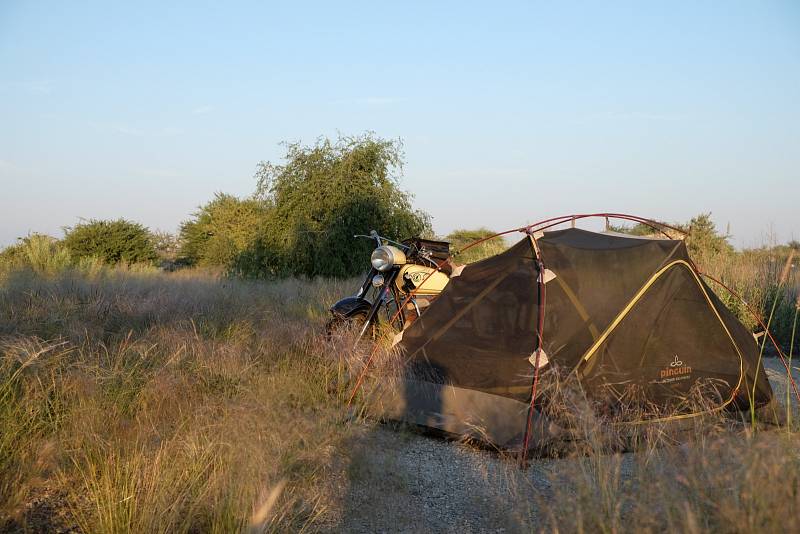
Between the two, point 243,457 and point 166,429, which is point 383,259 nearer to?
point 166,429

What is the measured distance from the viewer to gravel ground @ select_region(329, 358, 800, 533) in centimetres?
420

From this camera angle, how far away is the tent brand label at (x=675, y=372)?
20.0 ft

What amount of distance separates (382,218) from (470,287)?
11.6 m

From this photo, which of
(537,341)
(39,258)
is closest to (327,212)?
(39,258)

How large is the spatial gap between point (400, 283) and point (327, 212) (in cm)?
1026

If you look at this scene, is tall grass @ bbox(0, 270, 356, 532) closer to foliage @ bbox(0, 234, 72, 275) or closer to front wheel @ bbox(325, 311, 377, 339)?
front wheel @ bbox(325, 311, 377, 339)

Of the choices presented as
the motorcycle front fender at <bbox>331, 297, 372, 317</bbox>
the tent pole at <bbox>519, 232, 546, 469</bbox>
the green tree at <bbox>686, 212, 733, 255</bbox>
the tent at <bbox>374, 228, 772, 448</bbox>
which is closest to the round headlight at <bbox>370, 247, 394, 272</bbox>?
the motorcycle front fender at <bbox>331, 297, 372, 317</bbox>

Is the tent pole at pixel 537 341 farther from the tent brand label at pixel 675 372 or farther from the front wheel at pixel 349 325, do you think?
the front wheel at pixel 349 325

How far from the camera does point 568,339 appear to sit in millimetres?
5762

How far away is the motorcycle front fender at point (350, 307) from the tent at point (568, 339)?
1.09m

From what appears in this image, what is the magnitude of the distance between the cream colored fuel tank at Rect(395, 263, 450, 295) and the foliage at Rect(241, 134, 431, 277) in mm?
9612

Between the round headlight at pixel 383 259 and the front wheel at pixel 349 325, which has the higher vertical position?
the round headlight at pixel 383 259

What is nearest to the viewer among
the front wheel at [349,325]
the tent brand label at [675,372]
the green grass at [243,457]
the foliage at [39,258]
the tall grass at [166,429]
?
the green grass at [243,457]

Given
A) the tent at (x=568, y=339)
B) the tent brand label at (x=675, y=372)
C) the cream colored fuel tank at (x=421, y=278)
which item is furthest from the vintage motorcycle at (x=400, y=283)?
the tent brand label at (x=675, y=372)
